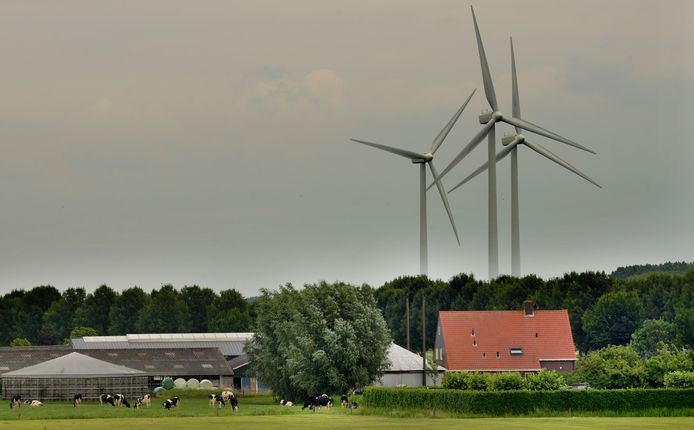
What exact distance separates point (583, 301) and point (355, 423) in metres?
111

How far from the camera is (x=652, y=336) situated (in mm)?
151375

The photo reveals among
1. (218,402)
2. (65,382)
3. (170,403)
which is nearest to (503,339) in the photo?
(65,382)

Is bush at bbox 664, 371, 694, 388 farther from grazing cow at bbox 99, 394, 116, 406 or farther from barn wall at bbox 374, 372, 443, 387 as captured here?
grazing cow at bbox 99, 394, 116, 406

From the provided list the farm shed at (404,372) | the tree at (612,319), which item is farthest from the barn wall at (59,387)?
the tree at (612,319)

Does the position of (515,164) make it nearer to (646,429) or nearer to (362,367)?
(362,367)

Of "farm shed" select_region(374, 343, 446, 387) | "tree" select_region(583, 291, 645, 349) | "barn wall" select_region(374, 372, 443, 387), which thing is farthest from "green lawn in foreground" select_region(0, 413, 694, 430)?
"tree" select_region(583, 291, 645, 349)

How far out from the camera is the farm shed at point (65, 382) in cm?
11269

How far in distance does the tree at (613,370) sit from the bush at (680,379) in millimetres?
2125

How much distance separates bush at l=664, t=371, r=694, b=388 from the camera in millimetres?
74312

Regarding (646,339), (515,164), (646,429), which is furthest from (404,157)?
(646,429)

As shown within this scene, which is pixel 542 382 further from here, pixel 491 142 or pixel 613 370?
pixel 491 142

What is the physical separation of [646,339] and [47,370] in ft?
221

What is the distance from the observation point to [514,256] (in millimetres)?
150375

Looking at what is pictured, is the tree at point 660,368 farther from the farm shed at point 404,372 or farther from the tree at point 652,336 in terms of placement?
the tree at point 652,336
